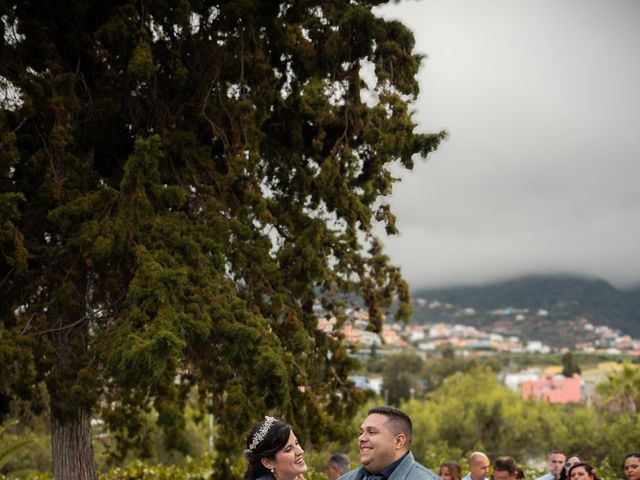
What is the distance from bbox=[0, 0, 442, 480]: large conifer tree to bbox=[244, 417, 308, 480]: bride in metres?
5.50

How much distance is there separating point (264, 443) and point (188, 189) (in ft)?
27.2

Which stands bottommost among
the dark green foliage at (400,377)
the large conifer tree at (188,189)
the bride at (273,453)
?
the dark green foliage at (400,377)

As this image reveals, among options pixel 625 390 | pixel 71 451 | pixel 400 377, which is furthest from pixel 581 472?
pixel 400 377

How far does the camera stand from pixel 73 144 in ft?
37.9

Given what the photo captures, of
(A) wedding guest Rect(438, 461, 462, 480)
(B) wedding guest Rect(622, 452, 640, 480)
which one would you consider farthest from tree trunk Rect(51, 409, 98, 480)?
(B) wedding guest Rect(622, 452, 640, 480)

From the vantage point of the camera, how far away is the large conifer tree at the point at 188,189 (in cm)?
1045

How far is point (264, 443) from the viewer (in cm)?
432

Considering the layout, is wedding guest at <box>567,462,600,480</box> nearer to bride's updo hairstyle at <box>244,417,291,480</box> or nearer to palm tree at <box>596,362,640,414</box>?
bride's updo hairstyle at <box>244,417,291,480</box>

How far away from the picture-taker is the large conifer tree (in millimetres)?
10445

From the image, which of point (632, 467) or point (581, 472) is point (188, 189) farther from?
point (632, 467)

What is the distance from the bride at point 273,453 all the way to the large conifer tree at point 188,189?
18.1 ft

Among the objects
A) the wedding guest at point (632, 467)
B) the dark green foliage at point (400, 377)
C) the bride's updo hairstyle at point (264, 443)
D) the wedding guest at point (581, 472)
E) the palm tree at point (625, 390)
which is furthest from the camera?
the dark green foliage at point (400, 377)

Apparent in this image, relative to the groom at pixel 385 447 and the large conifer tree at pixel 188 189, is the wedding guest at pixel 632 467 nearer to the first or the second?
the groom at pixel 385 447

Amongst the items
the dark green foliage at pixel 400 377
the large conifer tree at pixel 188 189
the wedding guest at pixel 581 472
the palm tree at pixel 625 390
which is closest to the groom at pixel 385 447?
the wedding guest at pixel 581 472
